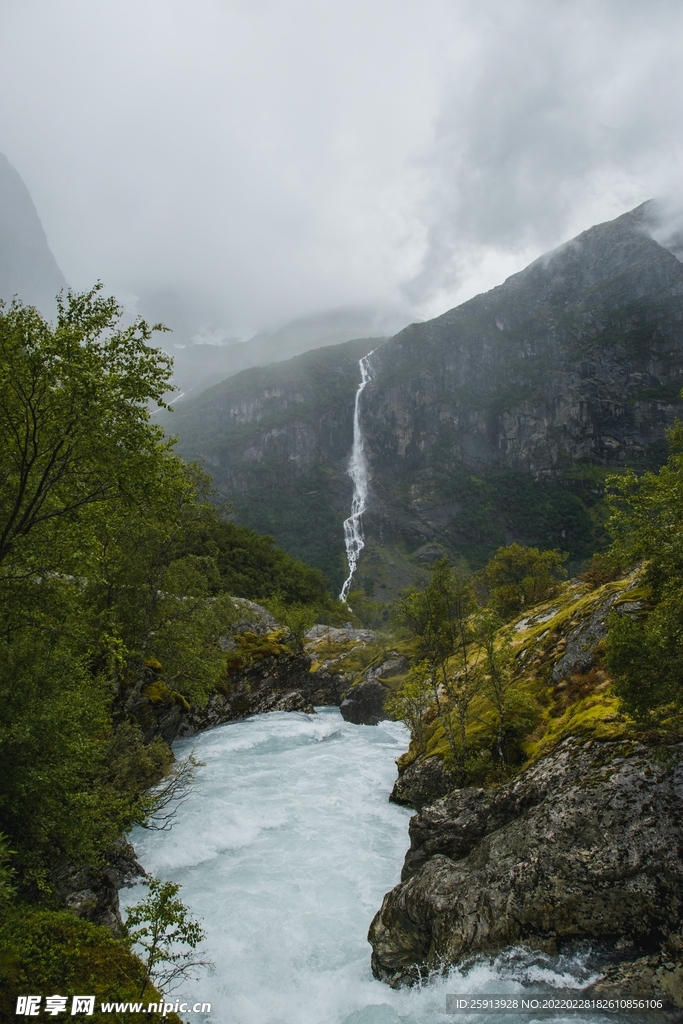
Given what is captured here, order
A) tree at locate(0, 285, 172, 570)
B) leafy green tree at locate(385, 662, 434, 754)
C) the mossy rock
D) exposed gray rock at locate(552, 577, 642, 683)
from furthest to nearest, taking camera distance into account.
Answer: leafy green tree at locate(385, 662, 434, 754)
exposed gray rock at locate(552, 577, 642, 683)
tree at locate(0, 285, 172, 570)
the mossy rock

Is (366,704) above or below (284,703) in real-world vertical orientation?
below

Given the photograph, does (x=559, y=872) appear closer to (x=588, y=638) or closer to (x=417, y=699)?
(x=588, y=638)

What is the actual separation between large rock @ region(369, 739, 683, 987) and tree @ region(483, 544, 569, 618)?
88.4ft

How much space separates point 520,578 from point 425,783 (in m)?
43.6

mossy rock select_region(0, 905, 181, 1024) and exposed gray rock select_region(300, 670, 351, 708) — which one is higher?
mossy rock select_region(0, 905, 181, 1024)

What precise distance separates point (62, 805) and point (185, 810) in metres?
12.6

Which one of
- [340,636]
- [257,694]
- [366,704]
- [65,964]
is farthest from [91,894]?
[340,636]

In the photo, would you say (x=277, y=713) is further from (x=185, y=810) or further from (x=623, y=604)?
(x=623, y=604)

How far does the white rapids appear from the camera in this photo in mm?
11398

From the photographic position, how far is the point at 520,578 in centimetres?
5944

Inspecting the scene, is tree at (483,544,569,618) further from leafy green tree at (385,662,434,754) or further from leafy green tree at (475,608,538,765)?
leafy green tree at (475,608,538,765)

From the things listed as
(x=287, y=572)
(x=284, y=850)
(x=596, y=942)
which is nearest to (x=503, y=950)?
(x=596, y=942)

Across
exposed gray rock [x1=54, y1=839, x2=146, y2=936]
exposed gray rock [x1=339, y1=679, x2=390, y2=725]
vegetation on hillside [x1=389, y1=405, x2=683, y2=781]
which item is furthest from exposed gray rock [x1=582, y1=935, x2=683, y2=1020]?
exposed gray rock [x1=339, y1=679, x2=390, y2=725]

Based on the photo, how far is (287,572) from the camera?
8562 centimetres
